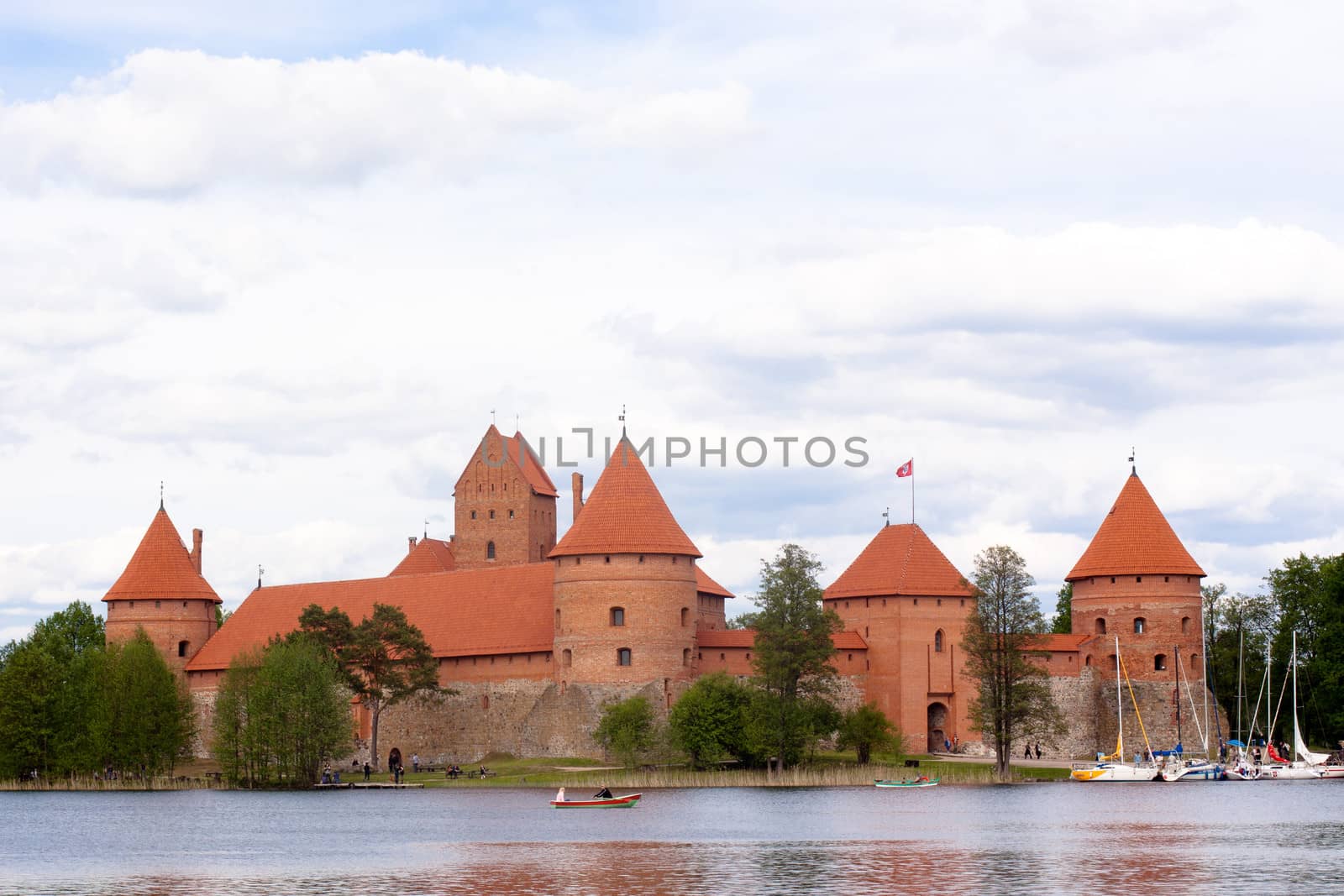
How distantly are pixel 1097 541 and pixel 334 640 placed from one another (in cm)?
2549

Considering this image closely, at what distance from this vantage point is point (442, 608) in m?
68.5

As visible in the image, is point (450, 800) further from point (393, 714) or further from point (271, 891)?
point (271, 891)

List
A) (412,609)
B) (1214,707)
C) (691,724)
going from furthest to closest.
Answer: (412,609), (1214,707), (691,724)

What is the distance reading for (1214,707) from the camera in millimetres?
64438

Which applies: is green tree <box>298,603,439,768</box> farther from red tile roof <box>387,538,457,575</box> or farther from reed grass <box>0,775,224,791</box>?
red tile roof <box>387,538,457,575</box>

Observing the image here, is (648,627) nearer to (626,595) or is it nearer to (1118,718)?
(626,595)

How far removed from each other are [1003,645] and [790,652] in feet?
19.5

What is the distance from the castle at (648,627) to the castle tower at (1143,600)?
61mm

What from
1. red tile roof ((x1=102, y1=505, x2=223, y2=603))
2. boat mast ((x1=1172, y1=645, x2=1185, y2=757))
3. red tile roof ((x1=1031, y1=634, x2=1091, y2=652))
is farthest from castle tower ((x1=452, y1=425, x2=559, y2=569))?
boat mast ((x1=1172, y1=645, x2=1185, y2=757))

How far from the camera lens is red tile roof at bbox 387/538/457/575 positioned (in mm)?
77812

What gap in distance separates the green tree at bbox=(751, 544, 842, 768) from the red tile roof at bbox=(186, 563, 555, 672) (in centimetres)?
1029

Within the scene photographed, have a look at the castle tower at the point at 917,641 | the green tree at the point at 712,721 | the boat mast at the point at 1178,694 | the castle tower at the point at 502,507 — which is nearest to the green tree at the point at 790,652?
the green tree at the point at 712,721

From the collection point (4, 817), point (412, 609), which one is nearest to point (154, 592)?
point (412, 609)

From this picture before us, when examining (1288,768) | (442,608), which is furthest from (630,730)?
(1288,768)
